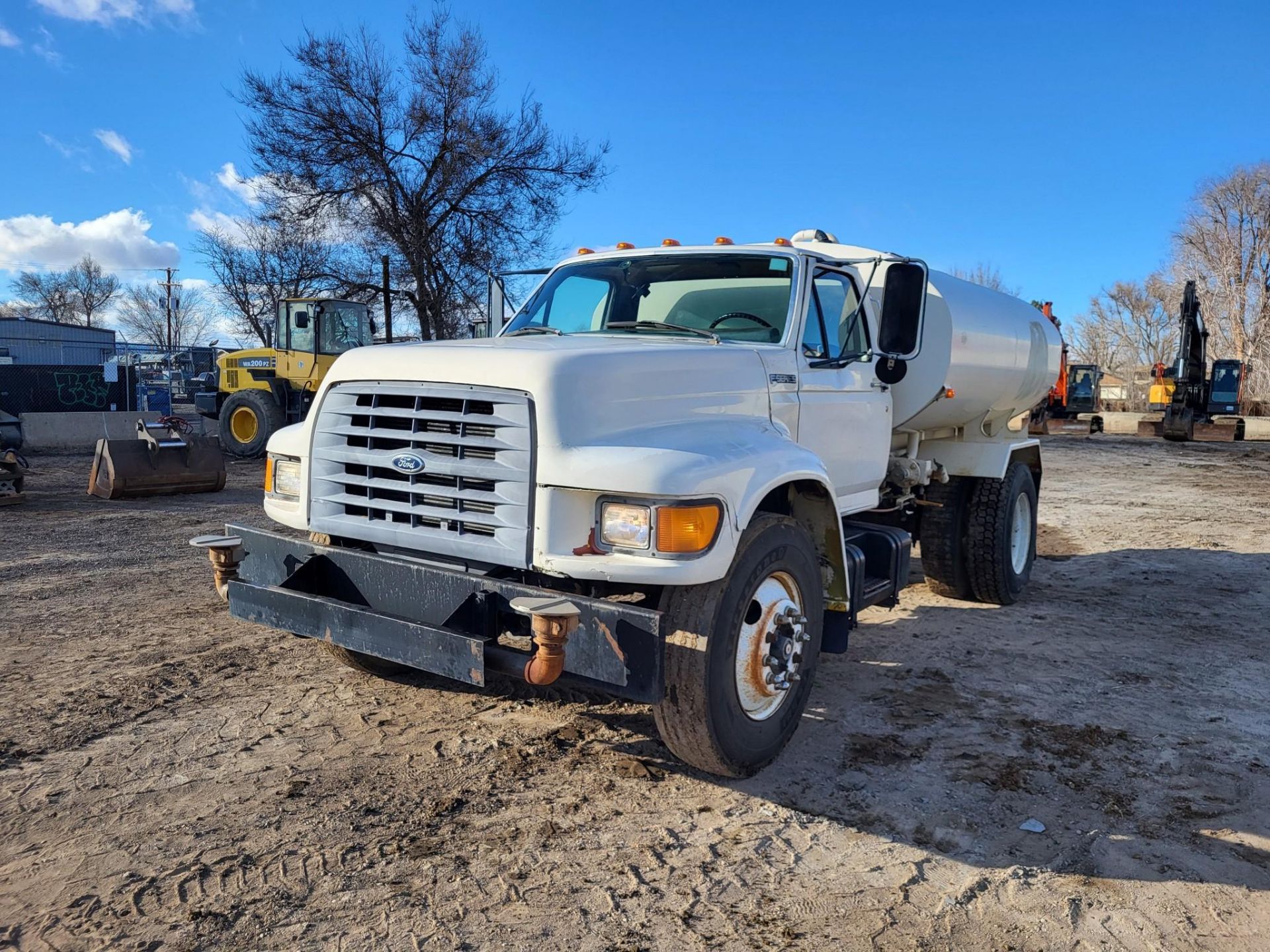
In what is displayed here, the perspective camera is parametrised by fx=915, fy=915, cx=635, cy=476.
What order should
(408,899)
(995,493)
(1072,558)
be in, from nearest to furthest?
(408,899), (995,493), (1072,558)

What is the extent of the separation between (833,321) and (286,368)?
14306 mm

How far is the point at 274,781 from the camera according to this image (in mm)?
3643

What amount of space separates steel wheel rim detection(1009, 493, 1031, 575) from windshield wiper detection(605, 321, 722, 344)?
405 centimetres

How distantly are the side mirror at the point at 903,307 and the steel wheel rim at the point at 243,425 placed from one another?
48.8 ft

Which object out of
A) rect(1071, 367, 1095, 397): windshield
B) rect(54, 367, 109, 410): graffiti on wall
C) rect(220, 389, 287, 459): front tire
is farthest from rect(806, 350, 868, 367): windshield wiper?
rect(1071, 367, 1095, 397): windshield

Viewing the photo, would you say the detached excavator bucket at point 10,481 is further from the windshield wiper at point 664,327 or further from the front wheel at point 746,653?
the front wheel at point 746,653

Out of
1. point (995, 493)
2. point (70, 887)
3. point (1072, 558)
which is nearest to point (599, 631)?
point (70, 887)

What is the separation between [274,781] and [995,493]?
5476mm

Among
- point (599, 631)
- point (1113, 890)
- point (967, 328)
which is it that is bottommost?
point (1113, 890)

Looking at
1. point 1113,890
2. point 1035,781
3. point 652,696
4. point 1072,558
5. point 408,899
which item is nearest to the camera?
point 408,899

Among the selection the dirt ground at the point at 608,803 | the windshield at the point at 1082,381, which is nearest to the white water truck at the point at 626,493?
the dirt ground at the point at 608,803

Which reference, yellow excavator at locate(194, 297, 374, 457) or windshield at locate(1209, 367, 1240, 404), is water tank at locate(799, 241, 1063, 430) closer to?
yellow excavator at locate(194, 297, 374, 457)

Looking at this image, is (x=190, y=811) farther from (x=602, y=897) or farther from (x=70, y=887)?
(x=602, y=897)

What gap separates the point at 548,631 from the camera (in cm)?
316
